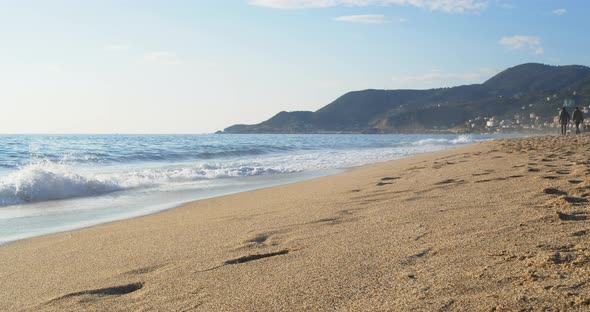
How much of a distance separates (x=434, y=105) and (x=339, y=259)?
352 ft

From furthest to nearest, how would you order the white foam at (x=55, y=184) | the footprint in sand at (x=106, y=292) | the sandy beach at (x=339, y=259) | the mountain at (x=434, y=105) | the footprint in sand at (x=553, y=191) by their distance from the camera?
the mountain at (x=434, y=105) → the white foam at (x=55, y=184) → the footprint in sand at (x=553, y=191) → the footprint in sand at (x=106, y=292) → the sandy beach at (x=339, y=259)

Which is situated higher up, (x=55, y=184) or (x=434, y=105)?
(x=434, y=105)

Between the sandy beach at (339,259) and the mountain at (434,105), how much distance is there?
77.3 m

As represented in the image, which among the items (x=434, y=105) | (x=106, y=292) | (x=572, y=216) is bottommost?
(x=106, y=292)

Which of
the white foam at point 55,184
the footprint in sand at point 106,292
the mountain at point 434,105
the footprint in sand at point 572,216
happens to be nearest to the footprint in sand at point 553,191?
the footprint in sand at point 572,216

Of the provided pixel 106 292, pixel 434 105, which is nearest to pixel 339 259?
pixel 106 292

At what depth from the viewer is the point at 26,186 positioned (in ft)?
25.8

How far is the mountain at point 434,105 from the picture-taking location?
8669 cm

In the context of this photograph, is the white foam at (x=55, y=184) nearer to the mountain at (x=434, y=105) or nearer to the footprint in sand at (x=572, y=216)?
the footprint in sand at (x=572, y=216)

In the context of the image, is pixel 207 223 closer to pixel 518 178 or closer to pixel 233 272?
pixel 233 272

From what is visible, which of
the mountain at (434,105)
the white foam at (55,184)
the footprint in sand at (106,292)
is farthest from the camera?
the mountain at (434,105)

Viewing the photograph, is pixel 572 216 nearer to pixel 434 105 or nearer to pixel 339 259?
pixel 339 259

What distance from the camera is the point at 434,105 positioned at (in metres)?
105

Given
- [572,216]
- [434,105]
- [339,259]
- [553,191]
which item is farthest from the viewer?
[434,105]
